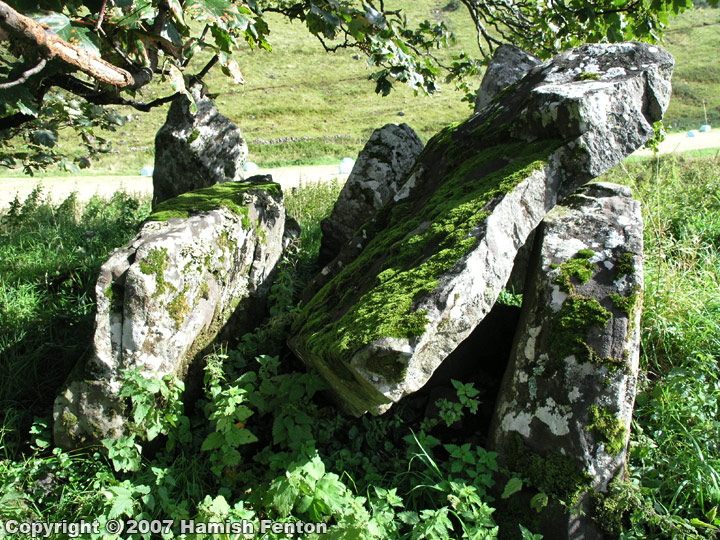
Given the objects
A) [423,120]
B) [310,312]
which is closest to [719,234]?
[310,312]

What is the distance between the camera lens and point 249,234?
462cm

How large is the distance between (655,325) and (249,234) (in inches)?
136

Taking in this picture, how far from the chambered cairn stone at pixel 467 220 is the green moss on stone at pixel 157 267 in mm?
1014

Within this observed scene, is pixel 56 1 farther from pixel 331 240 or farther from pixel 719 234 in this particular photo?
pixel 719 234

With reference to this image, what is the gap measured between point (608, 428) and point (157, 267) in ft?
10.0

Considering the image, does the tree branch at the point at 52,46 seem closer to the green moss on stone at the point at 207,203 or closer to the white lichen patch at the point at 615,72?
the green moss on stone at the point at 207,203

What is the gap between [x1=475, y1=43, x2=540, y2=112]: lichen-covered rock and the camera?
19.6 ft

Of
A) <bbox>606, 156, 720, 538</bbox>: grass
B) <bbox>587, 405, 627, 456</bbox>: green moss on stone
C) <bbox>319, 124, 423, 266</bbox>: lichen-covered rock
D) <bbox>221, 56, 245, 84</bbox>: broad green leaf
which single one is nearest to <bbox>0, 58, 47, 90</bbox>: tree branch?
<bbox>221, 56, 245, 84</bbox>: broad green leaf

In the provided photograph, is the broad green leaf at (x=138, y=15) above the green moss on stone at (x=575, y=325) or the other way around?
above

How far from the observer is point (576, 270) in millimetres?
3297

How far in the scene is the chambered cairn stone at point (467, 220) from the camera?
2.73m

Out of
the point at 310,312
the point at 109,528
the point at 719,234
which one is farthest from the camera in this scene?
the point at 719,234

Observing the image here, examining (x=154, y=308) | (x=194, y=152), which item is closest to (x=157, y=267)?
(x=154, y=308)

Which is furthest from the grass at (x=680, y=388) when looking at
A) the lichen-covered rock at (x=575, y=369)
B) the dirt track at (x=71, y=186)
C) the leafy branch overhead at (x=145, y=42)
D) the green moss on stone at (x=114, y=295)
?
the dirt track at (x=71, y=186)
